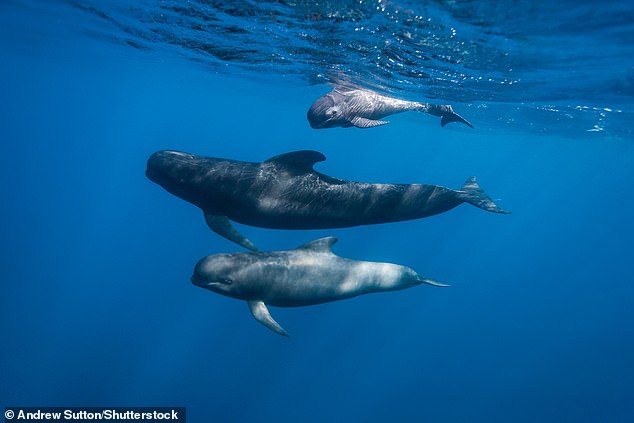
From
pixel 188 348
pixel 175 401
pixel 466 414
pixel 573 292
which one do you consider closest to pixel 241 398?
pixel 175 401

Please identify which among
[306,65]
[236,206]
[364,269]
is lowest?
[364,269]

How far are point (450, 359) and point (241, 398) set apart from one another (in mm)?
21409

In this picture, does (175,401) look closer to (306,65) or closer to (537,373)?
(306,65)

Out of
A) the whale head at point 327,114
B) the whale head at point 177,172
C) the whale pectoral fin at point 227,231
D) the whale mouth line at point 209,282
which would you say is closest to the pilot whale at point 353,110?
the whale head at point 327,114

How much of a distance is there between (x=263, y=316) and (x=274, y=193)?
2512 millimetres

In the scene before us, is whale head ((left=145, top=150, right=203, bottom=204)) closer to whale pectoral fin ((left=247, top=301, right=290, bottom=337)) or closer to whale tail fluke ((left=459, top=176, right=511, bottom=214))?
whale pectoral fin ((left=247, top=301, right=290, bottom=337))

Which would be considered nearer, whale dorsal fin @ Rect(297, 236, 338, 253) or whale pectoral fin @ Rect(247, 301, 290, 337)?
whale pectoral fin @ Rect(247, 301, 290, 337)

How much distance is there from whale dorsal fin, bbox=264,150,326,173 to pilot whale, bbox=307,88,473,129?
6.26ft

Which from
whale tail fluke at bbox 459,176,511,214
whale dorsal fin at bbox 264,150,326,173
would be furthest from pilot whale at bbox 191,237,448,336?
whale tail fluke at bbox 459,176,511,214

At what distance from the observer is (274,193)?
340 inches

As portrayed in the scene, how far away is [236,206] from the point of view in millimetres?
8648

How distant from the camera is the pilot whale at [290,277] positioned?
26.7ft

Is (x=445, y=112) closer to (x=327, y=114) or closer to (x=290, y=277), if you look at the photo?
(x=327, y=114)

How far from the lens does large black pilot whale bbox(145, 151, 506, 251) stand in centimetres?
858
